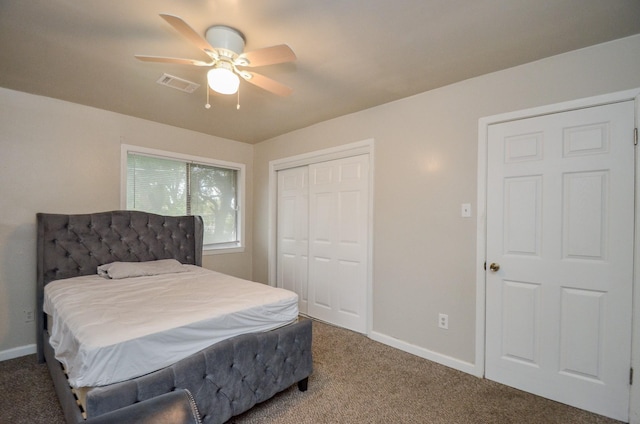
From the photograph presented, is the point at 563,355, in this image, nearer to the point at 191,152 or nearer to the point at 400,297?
the point at 400,297

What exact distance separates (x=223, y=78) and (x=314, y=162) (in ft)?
6.47

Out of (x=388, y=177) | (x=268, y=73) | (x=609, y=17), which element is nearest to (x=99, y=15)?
(x=268, y=73)

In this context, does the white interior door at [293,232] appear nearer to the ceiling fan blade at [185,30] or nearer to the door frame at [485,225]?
the door frame at [485,225]

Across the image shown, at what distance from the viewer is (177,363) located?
1.48m

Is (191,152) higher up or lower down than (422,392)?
higher up

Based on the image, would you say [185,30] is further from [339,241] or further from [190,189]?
[190,189]

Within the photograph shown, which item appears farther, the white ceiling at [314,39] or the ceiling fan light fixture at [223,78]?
the ceiling fan light fixture at [223,78]

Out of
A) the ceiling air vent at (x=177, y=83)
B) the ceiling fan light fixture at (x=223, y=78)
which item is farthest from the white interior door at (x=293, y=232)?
the ceiling fan light fixture at (x=223, y=78)

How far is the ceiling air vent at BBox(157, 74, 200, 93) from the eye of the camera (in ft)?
7.77

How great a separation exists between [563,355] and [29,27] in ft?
13.5

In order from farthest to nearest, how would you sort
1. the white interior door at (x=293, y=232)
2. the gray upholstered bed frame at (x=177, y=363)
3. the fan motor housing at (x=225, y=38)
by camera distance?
the white interior door at (x=293, y=232)
the fan motor housing at (x=225, y=38)
the gray upholstered bed frame at (x=177, y=363)

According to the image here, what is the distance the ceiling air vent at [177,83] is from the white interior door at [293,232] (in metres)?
1.66

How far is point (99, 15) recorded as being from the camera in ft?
5.42

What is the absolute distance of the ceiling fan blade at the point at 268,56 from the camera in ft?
5.19
